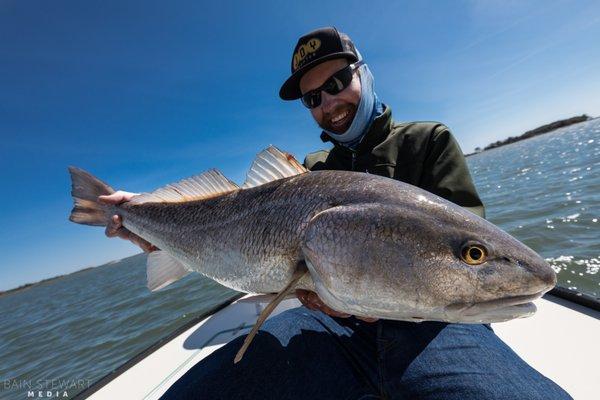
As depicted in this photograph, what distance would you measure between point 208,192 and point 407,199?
1.79 m

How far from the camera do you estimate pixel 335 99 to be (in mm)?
3197

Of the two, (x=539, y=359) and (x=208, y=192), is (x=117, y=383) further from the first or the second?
(x=539, y=359)

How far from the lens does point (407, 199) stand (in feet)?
6.25

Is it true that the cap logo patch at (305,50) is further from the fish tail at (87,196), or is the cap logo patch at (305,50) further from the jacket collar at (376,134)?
the fish tail at (87,196)

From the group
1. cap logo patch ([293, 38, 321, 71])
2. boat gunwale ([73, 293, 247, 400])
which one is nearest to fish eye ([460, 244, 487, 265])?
cap logo patch ([293, 38, 321, 71])

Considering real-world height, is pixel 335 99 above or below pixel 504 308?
above

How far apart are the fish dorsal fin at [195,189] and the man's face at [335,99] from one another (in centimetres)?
115

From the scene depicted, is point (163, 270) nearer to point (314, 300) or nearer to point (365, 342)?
point (314, 300)

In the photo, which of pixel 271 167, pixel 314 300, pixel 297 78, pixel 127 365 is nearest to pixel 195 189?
pixel 271 167

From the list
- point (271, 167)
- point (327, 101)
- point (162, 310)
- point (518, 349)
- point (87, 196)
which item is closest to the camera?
point (271, 167)

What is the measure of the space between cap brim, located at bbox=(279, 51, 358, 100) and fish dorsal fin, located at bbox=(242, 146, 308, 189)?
41.6 inches

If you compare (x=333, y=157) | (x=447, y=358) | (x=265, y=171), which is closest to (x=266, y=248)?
(x=265, y=171)

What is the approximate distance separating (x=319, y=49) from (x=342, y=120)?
67 cm

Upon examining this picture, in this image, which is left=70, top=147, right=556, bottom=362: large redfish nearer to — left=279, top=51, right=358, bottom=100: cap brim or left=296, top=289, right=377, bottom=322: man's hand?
left=296, top=289, right=377, bottom=322: man's hand
